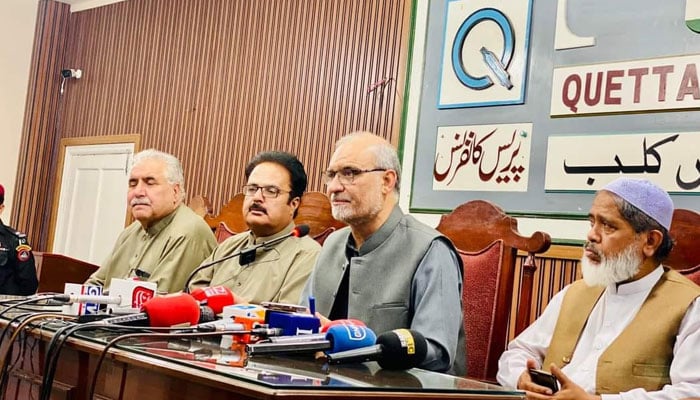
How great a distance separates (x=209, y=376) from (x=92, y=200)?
694 centimetres

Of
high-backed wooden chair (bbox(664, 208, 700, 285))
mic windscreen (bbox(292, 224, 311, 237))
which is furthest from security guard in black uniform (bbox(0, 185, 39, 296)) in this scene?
high-backed wooden chair (bbox(664, 208, 700, 285))

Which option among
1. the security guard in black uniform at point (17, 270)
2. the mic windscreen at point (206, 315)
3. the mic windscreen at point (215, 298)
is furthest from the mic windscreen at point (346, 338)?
the security guard in black uniform at point (17, 270)

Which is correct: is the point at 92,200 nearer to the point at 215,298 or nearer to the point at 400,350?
the point at 215,298

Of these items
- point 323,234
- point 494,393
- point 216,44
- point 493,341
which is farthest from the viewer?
point 216,44

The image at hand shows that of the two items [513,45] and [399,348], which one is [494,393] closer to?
[399,348]

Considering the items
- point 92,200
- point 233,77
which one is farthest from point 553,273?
point 92,200

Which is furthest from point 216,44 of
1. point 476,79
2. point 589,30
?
point 589,30

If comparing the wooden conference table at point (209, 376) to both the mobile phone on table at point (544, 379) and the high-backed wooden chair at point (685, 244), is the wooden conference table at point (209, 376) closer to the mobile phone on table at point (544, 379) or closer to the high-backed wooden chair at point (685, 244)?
the mobile phone on table at point (544, 379)

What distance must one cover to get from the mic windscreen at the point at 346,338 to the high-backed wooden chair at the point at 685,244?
135cm

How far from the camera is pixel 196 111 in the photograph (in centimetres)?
688

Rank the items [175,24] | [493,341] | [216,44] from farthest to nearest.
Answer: [175,24], [216,44], [493,341]

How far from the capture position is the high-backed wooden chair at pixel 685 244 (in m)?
2.66

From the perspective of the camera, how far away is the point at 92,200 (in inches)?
315

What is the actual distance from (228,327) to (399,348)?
0.39 metres
